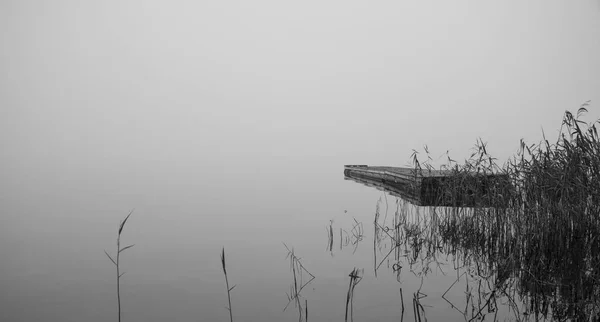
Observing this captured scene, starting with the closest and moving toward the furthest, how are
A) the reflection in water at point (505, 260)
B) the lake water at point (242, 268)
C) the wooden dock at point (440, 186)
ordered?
the reflection in water at point (505, 260)
the lake water at point (242, 268)
the wooden dock at point (440, 186)

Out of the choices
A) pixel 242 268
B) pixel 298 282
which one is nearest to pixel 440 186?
pixel 242 268

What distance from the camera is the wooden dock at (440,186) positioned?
538 centimetres

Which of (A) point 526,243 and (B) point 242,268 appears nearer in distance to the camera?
(A) point 526,243

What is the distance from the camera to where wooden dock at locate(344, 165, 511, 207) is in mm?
5379

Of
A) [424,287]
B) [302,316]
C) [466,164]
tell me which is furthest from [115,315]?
[466,164]

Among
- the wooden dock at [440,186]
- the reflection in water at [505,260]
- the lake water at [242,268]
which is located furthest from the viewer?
the wooden dock at [440,186]

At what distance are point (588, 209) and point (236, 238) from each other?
471cm

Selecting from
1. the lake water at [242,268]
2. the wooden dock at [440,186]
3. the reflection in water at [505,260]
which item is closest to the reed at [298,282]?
the lake water at [242,268]

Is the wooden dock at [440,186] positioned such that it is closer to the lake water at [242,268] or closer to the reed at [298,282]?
the lake water at [242,268]

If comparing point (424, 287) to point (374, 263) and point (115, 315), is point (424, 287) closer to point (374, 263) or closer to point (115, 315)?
point (374, 263)

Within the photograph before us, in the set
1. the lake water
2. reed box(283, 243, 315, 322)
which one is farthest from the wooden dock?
reed box(283, 243, 315, 322)

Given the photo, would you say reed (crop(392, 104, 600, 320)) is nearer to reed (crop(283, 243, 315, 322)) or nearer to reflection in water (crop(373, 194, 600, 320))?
reflection in water (crop(373, 194, 600, 320))

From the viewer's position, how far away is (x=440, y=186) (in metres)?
7.99

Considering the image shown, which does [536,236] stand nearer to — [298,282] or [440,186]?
[298,282]
